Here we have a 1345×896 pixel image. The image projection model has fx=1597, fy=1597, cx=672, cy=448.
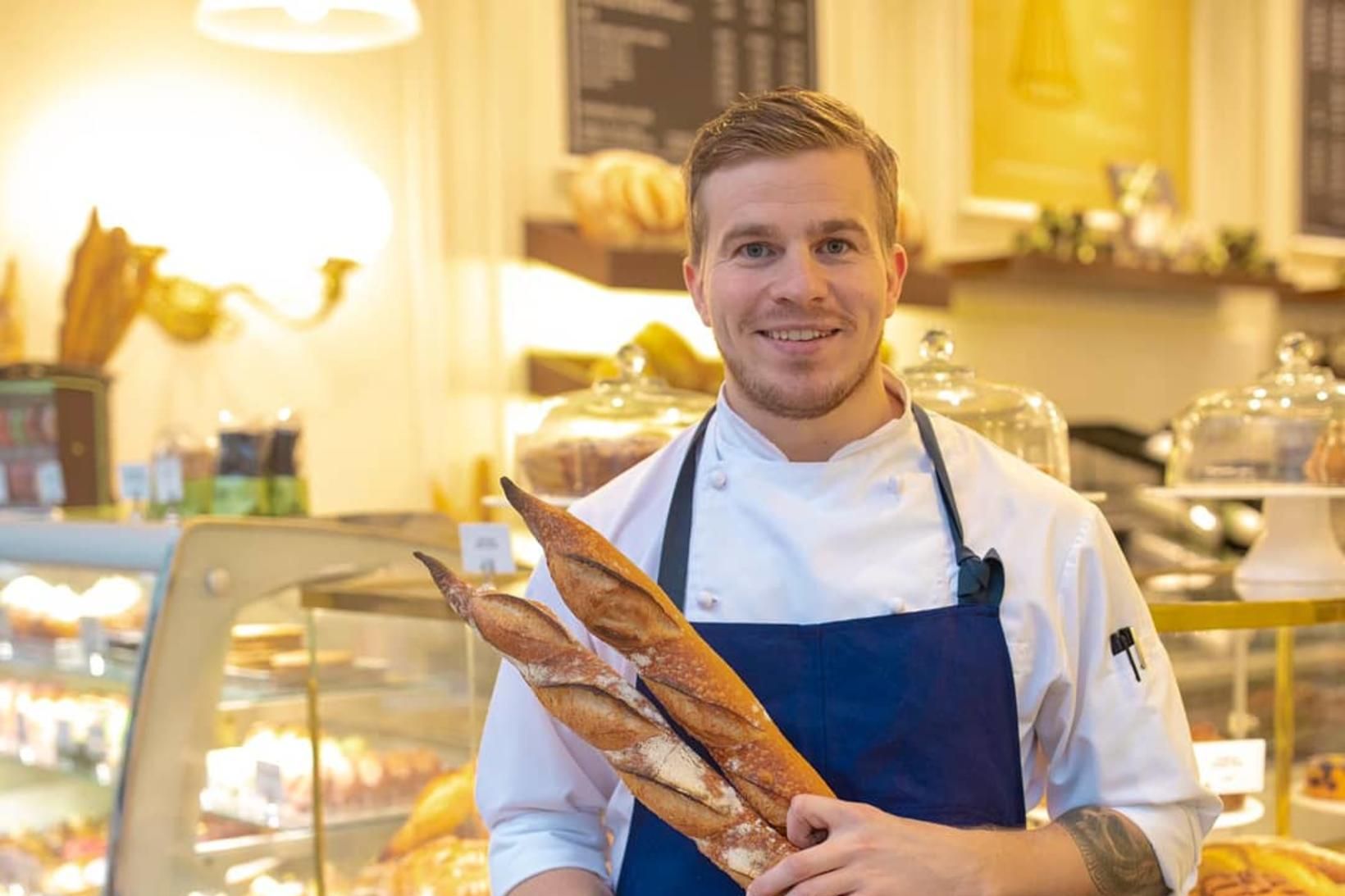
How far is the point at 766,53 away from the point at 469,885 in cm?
312

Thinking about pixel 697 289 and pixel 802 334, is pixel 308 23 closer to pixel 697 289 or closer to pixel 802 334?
pixel 697 289

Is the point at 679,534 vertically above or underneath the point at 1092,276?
underneath

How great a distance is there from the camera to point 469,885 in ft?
6.54

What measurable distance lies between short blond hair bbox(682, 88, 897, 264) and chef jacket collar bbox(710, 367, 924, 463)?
15cm

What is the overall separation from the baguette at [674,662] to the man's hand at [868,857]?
0.11 feet

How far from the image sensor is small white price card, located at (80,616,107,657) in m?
2.51

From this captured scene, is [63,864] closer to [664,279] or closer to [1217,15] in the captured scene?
[664,279]

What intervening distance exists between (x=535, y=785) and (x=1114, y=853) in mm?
497

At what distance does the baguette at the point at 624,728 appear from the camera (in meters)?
1.23

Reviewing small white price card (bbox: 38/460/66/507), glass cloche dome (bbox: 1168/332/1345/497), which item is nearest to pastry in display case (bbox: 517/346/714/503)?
glass cloche dome (bbox: 1168/332/1345/497)

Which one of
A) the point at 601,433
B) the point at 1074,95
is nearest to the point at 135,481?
the point at 601,433

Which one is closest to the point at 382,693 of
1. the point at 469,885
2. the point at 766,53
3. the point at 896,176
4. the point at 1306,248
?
the point at 469,885

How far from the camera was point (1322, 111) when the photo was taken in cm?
606

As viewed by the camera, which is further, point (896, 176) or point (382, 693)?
point (382, 693)
